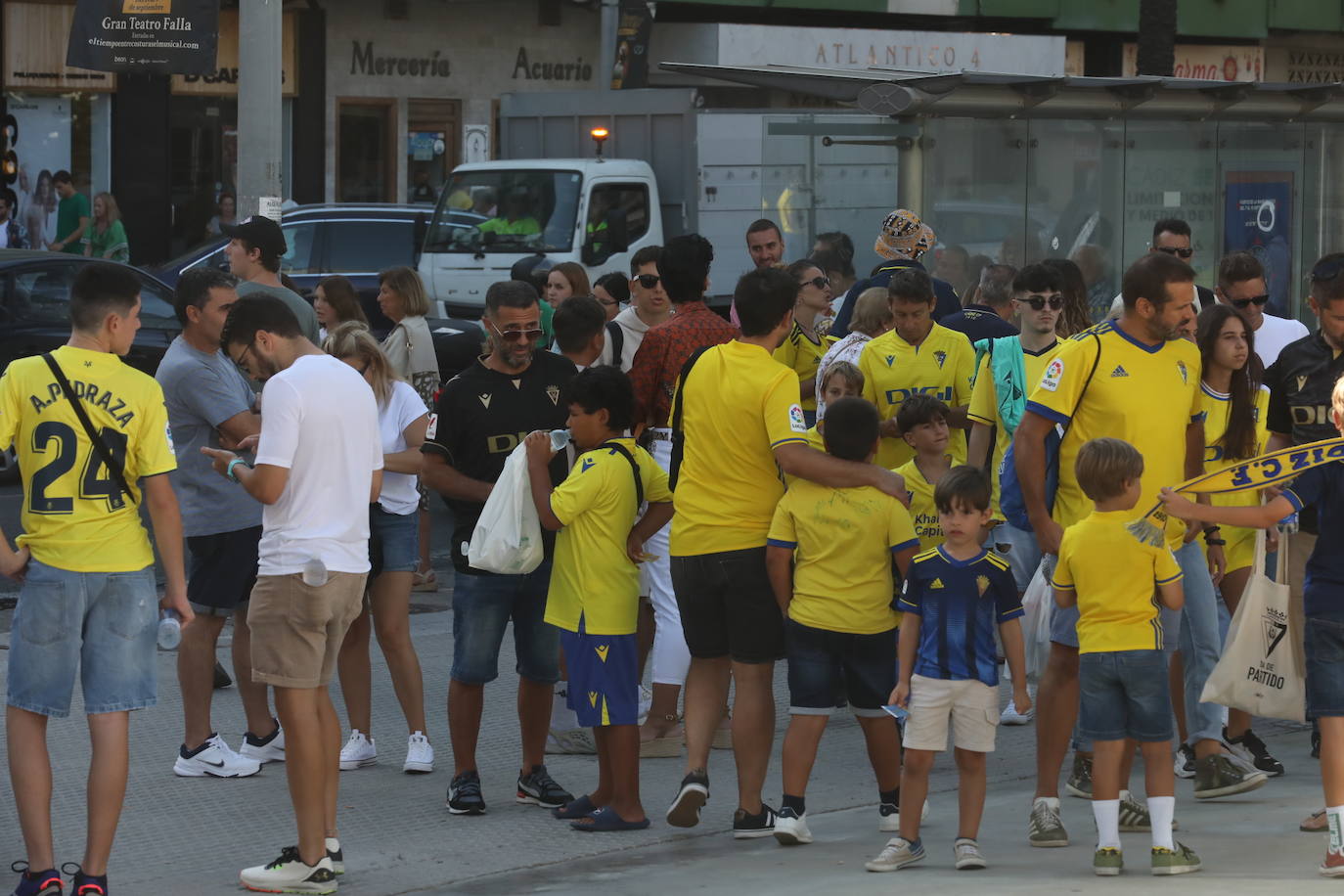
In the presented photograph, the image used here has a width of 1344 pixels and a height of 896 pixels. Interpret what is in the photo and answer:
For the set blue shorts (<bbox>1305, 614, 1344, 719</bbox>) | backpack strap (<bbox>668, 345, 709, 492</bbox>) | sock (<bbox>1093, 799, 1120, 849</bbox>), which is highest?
backpack strap (<bbox>668, 345, 709, 492</bbox>)

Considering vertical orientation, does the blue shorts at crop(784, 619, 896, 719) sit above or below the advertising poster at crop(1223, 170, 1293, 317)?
below

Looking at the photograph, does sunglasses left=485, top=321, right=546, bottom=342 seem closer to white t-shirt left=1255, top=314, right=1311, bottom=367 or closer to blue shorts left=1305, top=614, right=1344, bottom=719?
blue shorts left=1305, top=614, right=1344, bottom=719

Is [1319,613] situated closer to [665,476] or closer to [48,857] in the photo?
[665,476]

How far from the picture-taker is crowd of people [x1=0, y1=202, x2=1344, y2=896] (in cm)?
555

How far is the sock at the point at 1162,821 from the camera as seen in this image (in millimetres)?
5684

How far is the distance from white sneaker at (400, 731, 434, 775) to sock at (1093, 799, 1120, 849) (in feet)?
8.50

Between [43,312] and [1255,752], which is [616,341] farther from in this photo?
[43,312]

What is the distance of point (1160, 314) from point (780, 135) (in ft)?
47.1

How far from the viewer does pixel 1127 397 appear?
6191 millimetres

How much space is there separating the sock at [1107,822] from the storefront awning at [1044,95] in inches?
347

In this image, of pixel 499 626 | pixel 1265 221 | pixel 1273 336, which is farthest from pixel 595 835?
pixel 1265 221

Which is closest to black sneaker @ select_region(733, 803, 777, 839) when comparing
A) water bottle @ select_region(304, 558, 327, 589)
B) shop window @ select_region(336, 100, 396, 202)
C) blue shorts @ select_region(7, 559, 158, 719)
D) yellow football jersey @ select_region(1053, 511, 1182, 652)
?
yellow football jersey @ select_region(1053, 511, 1182, 652)

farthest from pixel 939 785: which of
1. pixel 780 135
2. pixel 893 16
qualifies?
pixel 893 16

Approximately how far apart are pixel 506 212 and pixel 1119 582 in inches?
630
